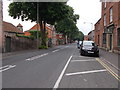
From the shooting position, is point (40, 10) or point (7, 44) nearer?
point (7, 44)

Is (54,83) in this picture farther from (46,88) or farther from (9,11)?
(9,11)

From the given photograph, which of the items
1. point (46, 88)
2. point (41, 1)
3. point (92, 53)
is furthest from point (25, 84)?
point (41, 1)

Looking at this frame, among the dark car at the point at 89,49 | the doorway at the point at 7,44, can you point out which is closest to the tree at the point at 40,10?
the doorway at the point at 7,44

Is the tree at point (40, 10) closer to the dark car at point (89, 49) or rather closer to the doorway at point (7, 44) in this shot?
the doorway at point (7, 44)

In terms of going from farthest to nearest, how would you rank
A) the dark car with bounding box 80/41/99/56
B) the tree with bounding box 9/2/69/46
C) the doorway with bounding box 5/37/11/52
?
the tree with bounding box 9/2/69/46 → the doorway with bounding box 5/37/11/52 → the dark car with bounding box 80/41/99/56

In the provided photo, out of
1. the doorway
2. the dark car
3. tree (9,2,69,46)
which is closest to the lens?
the dark car

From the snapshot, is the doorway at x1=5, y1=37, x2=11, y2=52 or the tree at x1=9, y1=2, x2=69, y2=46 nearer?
the doorway at x1=5, y1=37, x2=11, y2=52

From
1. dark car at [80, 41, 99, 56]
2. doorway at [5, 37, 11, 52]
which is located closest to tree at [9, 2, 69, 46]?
doorway at [5, 37, 11, 52]

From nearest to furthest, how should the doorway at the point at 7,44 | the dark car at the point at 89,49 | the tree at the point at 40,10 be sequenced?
the dark car at the point at 89,49 → the doorway at the point at 7,44 → the tree at the point at 40,10

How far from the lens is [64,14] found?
1315 inches

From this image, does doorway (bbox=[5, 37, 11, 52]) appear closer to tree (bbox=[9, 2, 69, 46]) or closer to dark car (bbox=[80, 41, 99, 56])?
tree (bbox=[9, 2, 69, 46])

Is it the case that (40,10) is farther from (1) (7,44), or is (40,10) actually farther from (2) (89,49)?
(2) (89,49)

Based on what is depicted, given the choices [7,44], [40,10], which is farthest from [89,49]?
[40,10]

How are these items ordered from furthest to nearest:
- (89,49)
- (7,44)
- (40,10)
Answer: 1. (40,10)
2. (7,44)
3. (89,49)
